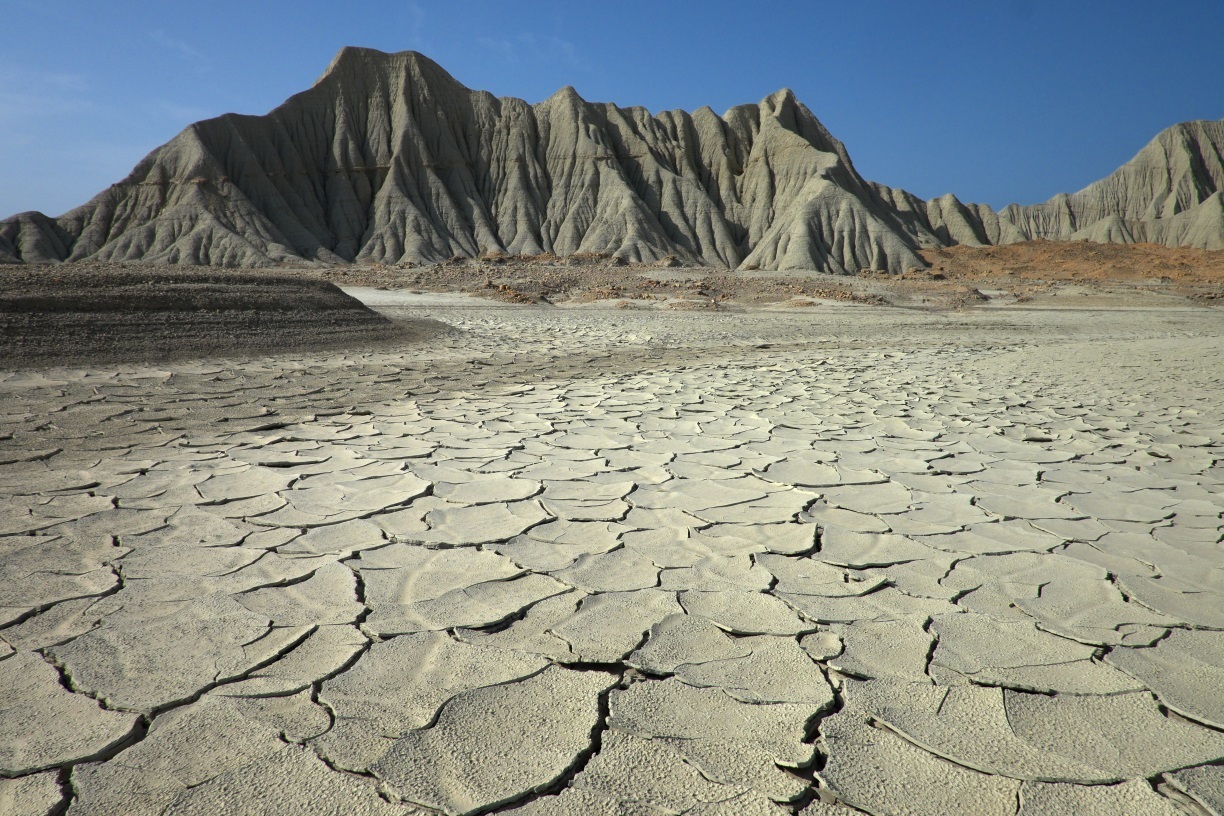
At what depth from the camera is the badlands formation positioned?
4.20ft

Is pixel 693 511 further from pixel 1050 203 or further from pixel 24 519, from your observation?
pixel 1050 203

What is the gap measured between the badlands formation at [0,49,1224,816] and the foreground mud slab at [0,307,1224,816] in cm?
1

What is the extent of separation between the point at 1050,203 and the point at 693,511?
3875 inches

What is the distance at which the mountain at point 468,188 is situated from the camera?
3453cm

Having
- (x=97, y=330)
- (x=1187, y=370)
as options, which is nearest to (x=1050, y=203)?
(x=1187, y=370)

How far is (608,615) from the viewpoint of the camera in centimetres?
186

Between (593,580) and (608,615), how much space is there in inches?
8.6

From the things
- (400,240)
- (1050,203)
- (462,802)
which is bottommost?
(462,802)

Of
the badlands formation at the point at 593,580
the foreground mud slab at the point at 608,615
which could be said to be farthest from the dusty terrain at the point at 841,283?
the foreground mud slab at the point at 608,615

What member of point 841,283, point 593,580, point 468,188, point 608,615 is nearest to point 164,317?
point 593,580

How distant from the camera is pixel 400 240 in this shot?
125ft

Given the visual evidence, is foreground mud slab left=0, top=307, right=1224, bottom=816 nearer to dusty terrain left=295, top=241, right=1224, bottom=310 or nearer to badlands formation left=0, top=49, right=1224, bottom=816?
badlands formation left=0, top=49, right=1224, bottom=816

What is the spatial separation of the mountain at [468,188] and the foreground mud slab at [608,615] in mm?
31702

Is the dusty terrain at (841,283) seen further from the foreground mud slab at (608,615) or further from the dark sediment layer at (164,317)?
the foreground mud slab at (608,615)
